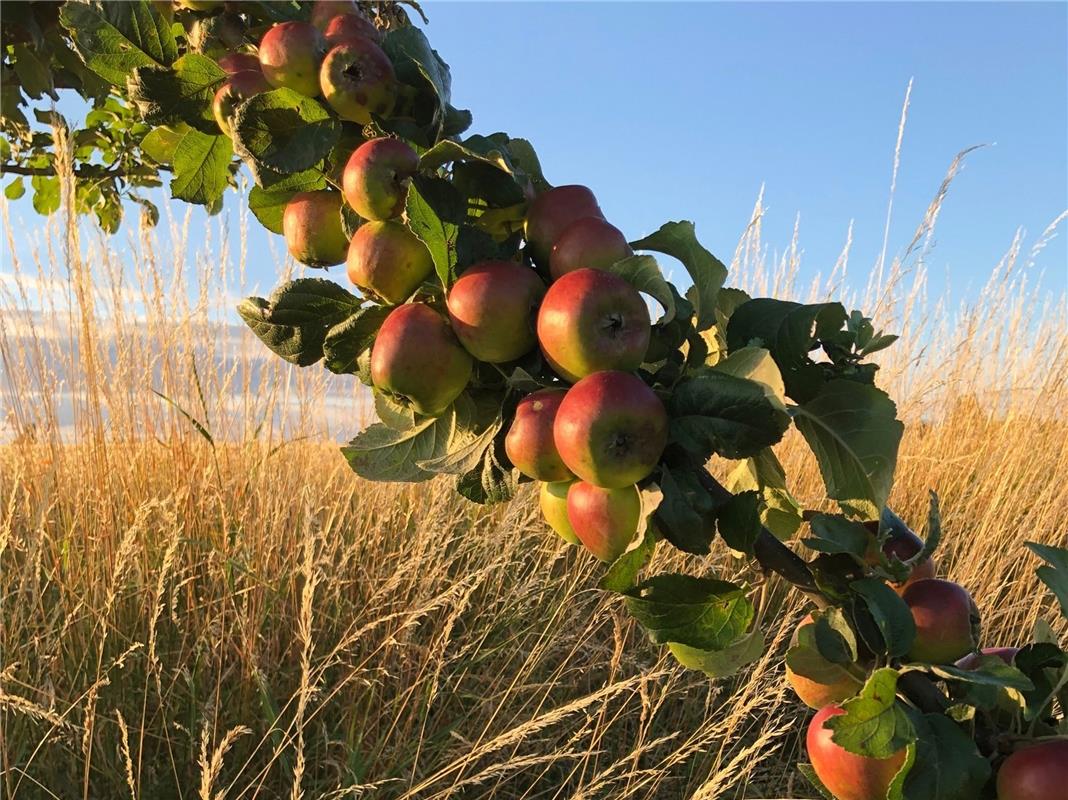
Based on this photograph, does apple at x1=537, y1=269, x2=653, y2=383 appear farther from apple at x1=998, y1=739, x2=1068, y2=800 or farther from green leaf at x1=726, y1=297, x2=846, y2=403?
apple at x1=998, y1=739, x2=1068, y2=800

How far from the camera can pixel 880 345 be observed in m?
0.40

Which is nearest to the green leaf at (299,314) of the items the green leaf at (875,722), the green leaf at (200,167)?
the green leaf at (200,167)

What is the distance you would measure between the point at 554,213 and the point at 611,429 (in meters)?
0.13

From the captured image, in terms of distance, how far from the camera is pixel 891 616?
13.8 inches

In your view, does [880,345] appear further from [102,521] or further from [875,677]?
[102,521]

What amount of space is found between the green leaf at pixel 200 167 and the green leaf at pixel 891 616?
431mm

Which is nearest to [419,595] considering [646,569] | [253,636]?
[253,636]

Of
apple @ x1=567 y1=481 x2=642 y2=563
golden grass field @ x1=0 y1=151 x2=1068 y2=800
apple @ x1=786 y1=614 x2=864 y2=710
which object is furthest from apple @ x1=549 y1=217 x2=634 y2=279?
golden grass field @ x1=0 y1=151 x2=1068 y2=800

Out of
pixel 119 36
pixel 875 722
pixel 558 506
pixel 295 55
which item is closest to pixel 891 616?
pixel 875 722

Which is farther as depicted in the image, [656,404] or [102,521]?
[102,521]

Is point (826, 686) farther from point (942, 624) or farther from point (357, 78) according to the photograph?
point (357, 78)

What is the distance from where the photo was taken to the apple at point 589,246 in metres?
0.35

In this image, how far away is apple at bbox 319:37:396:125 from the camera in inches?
15.4

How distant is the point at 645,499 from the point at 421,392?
0.38ft
